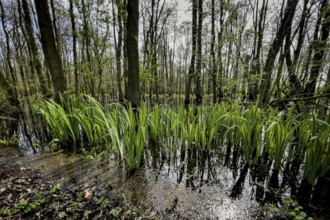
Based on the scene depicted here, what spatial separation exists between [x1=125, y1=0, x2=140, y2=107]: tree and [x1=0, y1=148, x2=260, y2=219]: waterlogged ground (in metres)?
1.42

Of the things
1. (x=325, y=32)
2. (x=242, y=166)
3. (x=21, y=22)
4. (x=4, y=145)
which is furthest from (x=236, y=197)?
(x=21, y=22)

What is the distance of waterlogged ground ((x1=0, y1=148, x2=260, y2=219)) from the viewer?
1.05 m

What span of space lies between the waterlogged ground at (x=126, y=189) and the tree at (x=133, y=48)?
1.42m

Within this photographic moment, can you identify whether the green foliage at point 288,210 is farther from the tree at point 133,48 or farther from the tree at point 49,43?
the tree at point 49,43

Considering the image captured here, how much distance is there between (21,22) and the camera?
285 inches

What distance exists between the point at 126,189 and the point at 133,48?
2.28m

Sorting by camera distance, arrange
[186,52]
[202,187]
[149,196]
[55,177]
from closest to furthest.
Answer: [149,196]
[202,187]
[55,177]
[186,52]

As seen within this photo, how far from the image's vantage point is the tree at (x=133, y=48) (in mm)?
2607

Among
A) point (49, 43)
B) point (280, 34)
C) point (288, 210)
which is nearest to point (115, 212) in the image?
point (288, 210)

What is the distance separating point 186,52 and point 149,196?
17487 millimetres

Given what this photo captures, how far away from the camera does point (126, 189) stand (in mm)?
1272

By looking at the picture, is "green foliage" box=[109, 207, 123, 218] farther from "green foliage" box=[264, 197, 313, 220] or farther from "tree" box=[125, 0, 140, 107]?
"tree" box=[125, 0, 140, 107]

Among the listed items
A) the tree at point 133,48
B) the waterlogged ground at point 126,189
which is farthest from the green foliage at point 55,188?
the tree at point 133,48

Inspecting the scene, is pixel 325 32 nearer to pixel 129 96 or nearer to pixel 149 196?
pixel 129 96
